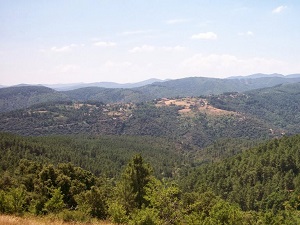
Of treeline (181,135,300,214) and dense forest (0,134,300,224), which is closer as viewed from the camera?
dense forest (0,134,300,224)

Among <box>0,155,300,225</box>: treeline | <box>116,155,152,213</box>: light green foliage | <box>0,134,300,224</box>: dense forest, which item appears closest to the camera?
<box>0,155,300,225</box>: treeline

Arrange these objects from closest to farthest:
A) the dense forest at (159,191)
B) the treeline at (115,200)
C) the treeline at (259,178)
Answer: the treeline at (115,200) < the dense forest at (159,191) < the treeline at (259,178)

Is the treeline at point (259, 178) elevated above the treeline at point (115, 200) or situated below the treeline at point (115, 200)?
below

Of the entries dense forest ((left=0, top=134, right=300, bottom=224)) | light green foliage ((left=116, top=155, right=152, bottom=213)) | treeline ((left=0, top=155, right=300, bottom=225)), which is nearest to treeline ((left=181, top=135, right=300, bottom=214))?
dense forest ((left=0, top=134, right=300, bottom=224))

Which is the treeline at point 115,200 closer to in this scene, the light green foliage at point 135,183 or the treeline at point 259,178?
the light green foliage at point 135,183

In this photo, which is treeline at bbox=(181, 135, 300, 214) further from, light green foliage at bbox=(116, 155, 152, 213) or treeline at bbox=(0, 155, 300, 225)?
light green foliage at bbox=(116, 155, 152, 213)

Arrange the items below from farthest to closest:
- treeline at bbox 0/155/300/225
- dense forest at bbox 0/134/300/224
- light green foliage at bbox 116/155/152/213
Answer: light green foliage at bbox 116/155/152/213
dense forest at bbox 0/134/300/224
treeline at bbox 0/155/300/225

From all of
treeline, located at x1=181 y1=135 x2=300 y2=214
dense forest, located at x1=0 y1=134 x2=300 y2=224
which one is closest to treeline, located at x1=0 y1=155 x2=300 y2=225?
dense forest, located at x1=0 y1=134 x2=300 y2=224

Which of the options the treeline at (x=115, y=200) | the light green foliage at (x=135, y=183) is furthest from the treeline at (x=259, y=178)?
the light green foliage at (x=135, y=183)

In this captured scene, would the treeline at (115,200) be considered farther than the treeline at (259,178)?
No

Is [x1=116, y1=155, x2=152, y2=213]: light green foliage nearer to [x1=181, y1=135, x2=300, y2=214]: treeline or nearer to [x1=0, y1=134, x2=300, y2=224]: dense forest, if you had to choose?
[x1=0, y1=134, x2=300, y2=224]: dense forest

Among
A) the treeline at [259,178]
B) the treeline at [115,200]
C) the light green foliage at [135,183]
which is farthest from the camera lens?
the treeline at [259,178]

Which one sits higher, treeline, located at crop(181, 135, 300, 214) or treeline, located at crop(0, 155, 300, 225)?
treeline, located at crop(0, 155, 300, 225)

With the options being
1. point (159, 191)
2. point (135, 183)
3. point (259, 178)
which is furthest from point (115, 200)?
point (259, 178)
